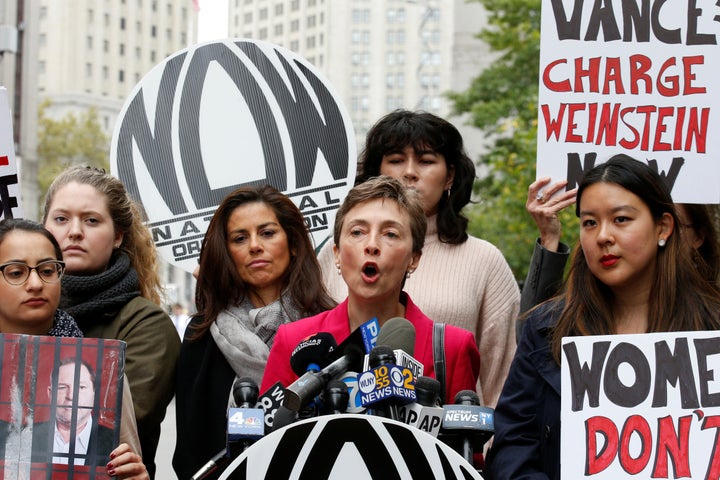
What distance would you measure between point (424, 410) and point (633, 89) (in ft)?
6.64

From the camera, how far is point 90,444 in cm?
372

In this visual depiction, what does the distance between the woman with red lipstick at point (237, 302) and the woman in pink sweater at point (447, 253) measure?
31 cm

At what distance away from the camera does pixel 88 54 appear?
4734 inches

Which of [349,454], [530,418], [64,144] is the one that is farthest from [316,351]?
[64,144]

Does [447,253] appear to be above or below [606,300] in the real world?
above

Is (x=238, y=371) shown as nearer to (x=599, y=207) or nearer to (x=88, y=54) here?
(x=599, y=207)

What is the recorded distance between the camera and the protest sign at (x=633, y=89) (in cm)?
494

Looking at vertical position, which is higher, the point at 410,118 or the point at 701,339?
the point at 410,118

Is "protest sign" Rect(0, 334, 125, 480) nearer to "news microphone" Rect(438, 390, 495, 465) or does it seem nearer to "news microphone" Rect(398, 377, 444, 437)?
"news microphone" Rect(398, 377, 444, 437)

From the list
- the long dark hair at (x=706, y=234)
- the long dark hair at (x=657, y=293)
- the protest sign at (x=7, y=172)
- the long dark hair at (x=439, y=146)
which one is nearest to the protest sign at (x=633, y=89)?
the long dark hair at (x=706, y=234)

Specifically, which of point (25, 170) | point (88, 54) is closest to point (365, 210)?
point (25, 170)

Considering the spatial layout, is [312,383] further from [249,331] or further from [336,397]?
[249,331]

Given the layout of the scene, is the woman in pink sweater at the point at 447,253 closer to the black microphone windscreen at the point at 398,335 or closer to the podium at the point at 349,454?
the black microphone windscreen at the point at 398,335

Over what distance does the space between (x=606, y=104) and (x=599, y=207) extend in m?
1.23
